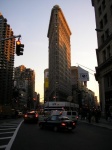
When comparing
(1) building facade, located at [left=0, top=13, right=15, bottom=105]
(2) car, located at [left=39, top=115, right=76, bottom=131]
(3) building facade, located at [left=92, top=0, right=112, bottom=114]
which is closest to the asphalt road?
(2) car, located at [left=39, top=115, right=76, bottom=131]

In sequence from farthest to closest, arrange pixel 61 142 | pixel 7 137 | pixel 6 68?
1. pixel 6 68
2. pixel 7 137
3. pixel 61 142

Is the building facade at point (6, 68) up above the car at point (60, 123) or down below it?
above

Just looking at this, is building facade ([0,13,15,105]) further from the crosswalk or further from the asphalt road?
the asphalt road

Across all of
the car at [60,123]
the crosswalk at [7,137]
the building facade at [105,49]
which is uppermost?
the building facade at [105,49]

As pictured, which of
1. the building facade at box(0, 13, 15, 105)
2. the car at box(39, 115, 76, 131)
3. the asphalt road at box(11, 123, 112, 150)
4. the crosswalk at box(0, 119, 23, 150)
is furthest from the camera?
the building facade at box(0, 13, 15, 105)

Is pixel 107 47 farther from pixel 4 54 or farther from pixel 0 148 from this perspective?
pixel 4 54

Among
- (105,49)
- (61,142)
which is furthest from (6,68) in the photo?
(61,142)

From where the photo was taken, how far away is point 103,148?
1030 cm

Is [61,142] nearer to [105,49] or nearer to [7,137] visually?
[7,137]

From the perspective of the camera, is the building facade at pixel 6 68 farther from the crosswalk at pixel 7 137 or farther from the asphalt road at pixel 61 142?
the asphalt road at pixel 61 142

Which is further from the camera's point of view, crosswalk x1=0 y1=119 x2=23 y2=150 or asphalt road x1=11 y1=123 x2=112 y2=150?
crosswalk x1=0 y1=119 x2=23 y2=150

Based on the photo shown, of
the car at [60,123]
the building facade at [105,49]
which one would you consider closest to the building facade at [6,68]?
the building facade at [105,49]

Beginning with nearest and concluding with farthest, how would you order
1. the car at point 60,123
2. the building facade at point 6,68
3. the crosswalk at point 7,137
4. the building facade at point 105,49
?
the crosswalk at point 7,137 → the car at point 60,123 → the building facade at point 105,49 → the building facade at point 6,68

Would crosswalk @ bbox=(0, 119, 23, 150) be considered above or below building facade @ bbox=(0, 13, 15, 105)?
below
